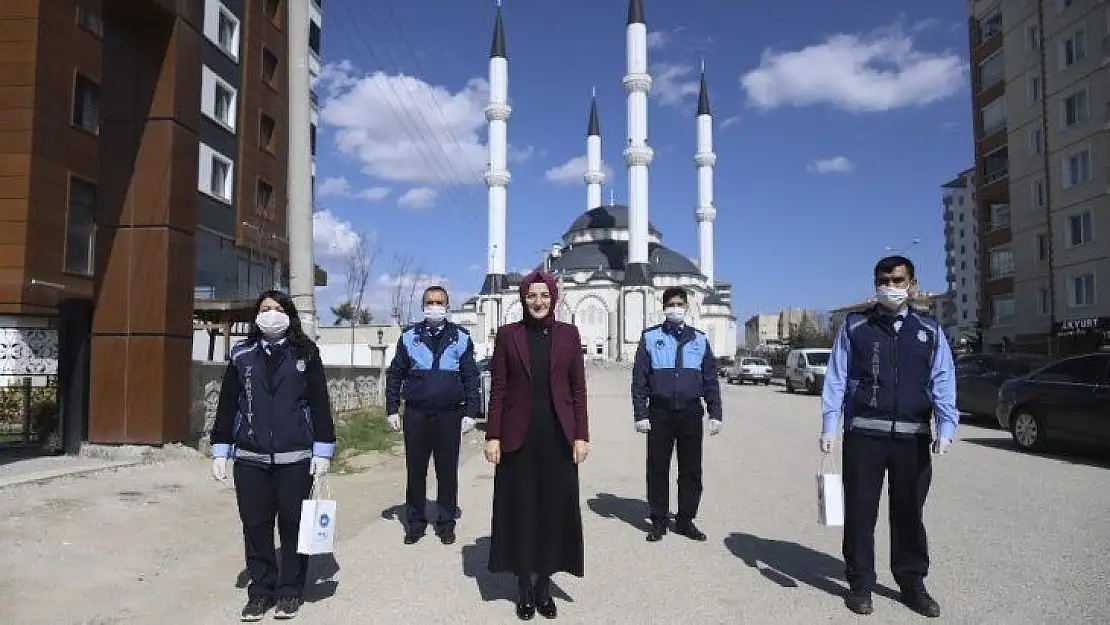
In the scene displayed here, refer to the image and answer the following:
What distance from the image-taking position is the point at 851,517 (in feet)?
15.3

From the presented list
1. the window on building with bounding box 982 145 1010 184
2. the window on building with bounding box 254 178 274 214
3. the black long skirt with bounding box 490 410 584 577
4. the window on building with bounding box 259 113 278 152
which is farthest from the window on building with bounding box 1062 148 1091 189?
the black long skirt with bounding box 490 410 584 577

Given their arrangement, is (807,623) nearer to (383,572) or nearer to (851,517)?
(851,517)

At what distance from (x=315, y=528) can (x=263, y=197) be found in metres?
23.0

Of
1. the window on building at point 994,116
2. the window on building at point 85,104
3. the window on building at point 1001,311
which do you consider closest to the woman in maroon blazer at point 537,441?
the window on building at point 85,104

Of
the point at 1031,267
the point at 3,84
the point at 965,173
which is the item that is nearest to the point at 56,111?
the point at 3,84

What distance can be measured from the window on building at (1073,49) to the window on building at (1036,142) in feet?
10.5

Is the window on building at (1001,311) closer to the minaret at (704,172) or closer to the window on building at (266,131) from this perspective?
the window on building at (266,131)

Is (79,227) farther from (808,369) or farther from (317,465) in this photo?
(808,369)

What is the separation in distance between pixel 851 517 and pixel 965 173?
393 ft

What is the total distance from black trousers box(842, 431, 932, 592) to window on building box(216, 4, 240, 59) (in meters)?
23.5

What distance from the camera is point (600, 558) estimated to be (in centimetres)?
568

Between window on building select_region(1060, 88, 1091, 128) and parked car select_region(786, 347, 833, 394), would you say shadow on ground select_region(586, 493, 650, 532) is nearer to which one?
parked car select_region(786, 347, 833, 394)

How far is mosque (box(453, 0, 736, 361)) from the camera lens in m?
91.3

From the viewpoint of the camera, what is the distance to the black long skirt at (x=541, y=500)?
4.61 m
